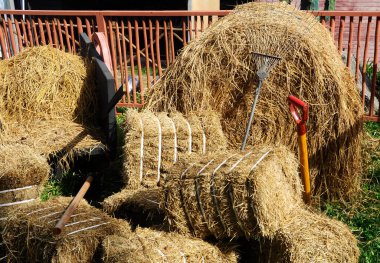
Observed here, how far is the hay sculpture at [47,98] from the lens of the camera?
641 cm

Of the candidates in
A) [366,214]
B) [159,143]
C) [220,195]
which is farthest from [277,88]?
[220,195]

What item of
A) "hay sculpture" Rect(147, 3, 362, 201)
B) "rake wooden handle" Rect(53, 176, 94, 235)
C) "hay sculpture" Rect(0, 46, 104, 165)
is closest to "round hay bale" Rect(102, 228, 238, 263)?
"rake wooden handle" Rect(53, 176, 94, 235)

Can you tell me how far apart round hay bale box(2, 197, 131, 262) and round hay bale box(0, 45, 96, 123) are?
2.06 metres

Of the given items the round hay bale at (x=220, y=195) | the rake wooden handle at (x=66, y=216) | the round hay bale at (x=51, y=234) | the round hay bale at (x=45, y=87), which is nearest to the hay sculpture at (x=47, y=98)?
the round hay bale at (x=45, y=87)

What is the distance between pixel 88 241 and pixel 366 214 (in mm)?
2974

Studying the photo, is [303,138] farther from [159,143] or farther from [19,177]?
[19,177]

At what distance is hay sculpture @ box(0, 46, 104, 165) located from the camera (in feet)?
21.0

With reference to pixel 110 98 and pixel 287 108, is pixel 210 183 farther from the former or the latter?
pixel 110 98

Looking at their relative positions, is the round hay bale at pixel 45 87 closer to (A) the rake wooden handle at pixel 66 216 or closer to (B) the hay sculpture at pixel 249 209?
(A) the rake wooden handle at pixel 66 216

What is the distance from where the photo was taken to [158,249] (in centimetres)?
398

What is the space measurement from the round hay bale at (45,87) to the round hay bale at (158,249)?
2964 mm

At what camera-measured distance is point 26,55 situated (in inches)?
274

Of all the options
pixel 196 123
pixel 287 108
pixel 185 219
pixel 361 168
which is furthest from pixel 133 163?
pixel 361 168

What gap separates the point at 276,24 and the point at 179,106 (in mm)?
1424
